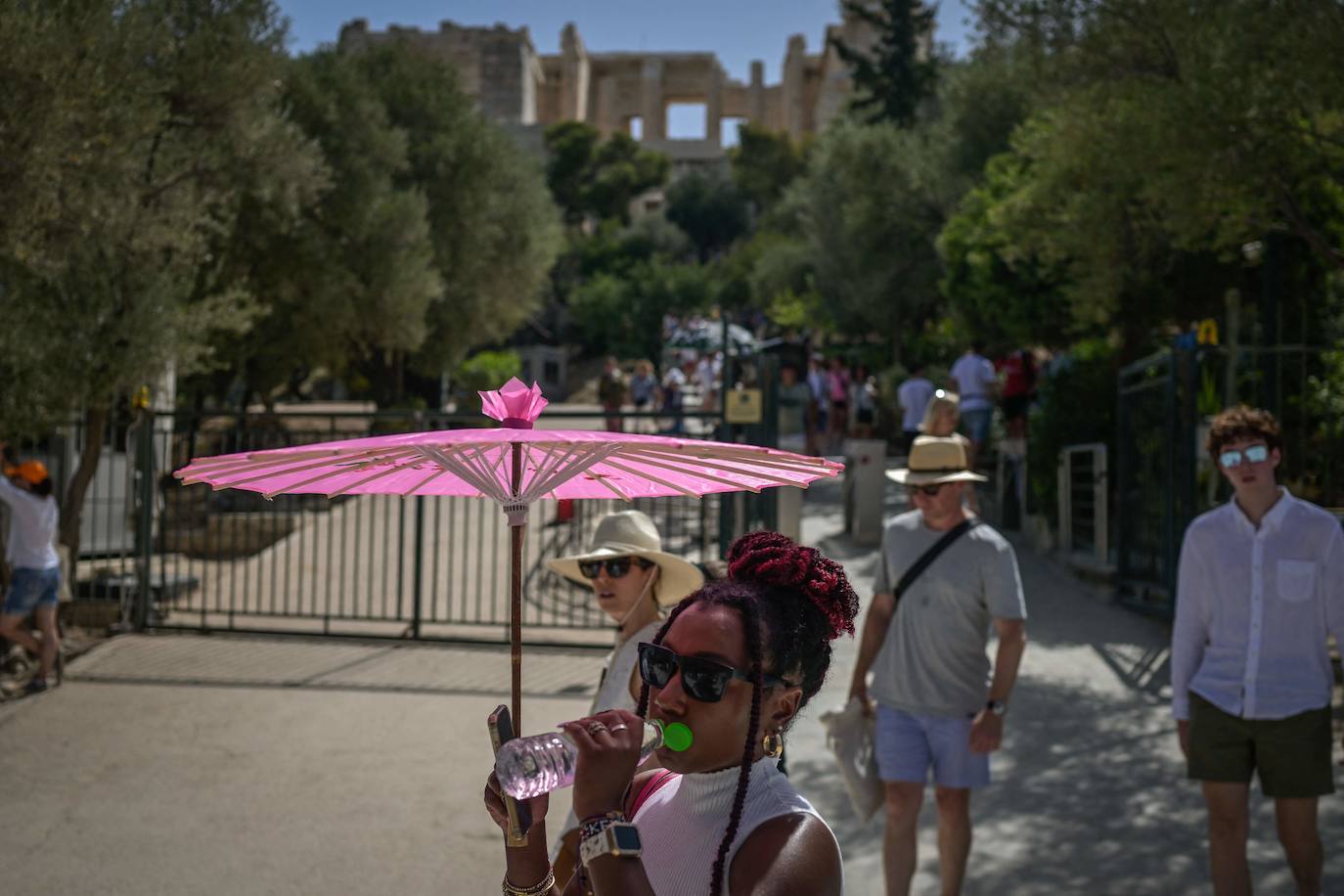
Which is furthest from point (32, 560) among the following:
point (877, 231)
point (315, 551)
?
point (877, 231)

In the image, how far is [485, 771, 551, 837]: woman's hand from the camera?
72.8 inches

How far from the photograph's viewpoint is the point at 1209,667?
410 centimetres

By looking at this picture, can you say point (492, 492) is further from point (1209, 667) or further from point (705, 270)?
point (705, 270)

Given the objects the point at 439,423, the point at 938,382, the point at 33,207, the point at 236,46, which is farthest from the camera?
the point at 938,382

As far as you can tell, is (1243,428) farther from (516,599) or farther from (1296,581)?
(516,599)

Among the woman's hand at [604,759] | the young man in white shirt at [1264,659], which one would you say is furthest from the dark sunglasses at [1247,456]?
the woman's hand at [604,759]

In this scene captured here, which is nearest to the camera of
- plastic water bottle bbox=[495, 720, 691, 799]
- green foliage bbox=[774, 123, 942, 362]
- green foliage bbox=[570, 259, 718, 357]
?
plastic water bottle bbox=[495, 720, 691, 799]

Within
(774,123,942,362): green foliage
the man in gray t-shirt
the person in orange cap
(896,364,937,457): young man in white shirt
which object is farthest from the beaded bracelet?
(774,123,942,362): green foliage

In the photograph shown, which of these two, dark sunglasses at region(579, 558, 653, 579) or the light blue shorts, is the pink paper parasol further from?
the light blue shorts

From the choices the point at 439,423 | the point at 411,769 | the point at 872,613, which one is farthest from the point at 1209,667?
the point at 439,423

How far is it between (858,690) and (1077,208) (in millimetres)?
7684

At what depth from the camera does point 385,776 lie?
635 cm

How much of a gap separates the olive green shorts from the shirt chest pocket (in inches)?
14.3

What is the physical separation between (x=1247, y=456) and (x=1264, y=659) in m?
0.64
